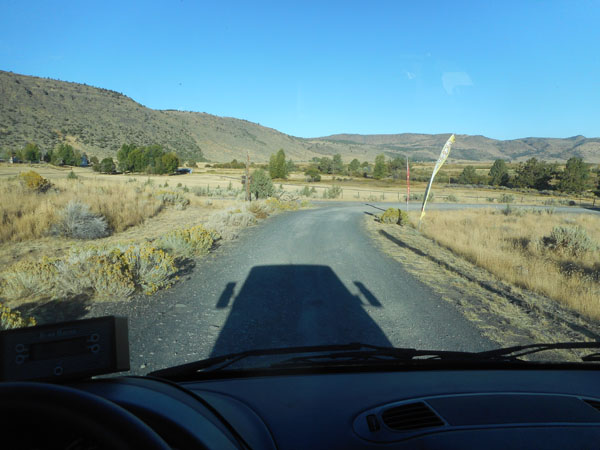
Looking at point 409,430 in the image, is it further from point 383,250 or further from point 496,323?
point 383,250

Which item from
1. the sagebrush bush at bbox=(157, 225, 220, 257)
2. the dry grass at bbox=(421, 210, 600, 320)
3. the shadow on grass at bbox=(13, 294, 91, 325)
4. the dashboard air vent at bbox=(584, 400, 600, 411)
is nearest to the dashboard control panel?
the dashboard air vent at bbox=(584, 400, 600, 411)

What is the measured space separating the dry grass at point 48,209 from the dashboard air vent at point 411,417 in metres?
11.4

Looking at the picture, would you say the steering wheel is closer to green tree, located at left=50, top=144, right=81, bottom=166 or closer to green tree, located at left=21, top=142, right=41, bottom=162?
green tree, located at left=21, top=142, right=41, bottom=162

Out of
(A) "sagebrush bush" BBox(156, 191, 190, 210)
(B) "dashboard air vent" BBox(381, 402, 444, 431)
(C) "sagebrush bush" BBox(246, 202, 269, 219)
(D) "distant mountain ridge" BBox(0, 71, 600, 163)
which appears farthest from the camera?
(D) "distant mountain ridge" BBox(0, 71, 600, 163)

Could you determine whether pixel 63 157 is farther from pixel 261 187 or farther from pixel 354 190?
pixel 354 190

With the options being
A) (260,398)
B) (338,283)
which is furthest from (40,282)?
(260,398)

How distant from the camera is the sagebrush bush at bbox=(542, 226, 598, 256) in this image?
32.4ft

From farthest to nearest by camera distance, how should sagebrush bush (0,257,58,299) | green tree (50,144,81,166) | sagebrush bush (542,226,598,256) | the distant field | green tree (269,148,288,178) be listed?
1. green tree (269,148,288,178)
2. green tree (50,144,81,166)
3. the distant field
4. sagebrush bush (542,226,598,256)
5. sagebrush bush (0,257,58,299)

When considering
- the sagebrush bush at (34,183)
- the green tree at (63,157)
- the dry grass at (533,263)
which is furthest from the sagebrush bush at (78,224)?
the green tree at (63,157)

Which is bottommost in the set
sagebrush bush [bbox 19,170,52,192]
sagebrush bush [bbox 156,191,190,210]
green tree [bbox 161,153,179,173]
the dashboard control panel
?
sagebrush bush [bbox 156,191,190,210]

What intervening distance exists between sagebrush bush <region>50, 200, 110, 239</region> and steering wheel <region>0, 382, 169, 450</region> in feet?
37.6

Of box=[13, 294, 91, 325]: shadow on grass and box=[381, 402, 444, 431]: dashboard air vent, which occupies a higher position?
box=[381, 402, 444, 431]: dashboard air vent

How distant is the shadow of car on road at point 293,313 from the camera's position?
13.3 feet

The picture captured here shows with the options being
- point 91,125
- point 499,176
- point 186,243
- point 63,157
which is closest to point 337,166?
point 499,176
